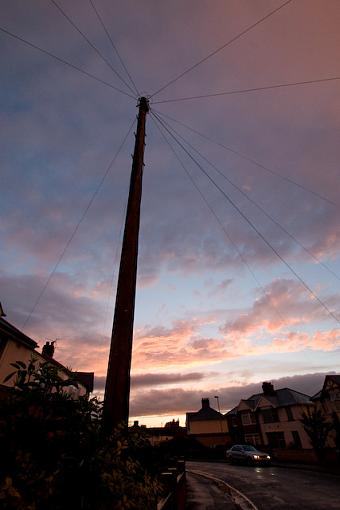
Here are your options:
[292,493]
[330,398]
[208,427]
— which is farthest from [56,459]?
[208,427]

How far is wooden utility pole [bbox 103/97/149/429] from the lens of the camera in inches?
155

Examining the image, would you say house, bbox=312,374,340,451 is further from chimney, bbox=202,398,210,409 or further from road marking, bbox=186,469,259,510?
chimney, bbox=202,398,210,409

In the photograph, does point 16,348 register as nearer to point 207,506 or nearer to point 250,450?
point 207,506

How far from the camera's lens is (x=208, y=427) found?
203 feet

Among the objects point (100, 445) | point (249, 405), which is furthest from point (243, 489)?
point (249, 405)

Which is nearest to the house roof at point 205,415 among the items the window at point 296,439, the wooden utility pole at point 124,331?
the window at point 296,439

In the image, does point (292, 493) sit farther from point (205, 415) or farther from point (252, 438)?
point (205, 415)

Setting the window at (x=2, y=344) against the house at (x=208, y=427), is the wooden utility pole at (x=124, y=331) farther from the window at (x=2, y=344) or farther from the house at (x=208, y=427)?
the house at (x=208, y=427)

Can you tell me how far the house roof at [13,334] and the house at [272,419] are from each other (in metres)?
36.1

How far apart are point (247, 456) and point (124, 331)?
95.7 feet

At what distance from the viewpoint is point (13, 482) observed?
5.89ft

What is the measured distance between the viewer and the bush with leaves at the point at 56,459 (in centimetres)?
181

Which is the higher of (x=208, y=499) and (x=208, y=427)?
(x=208, y=427)

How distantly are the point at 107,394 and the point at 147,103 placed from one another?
721 centimetres
